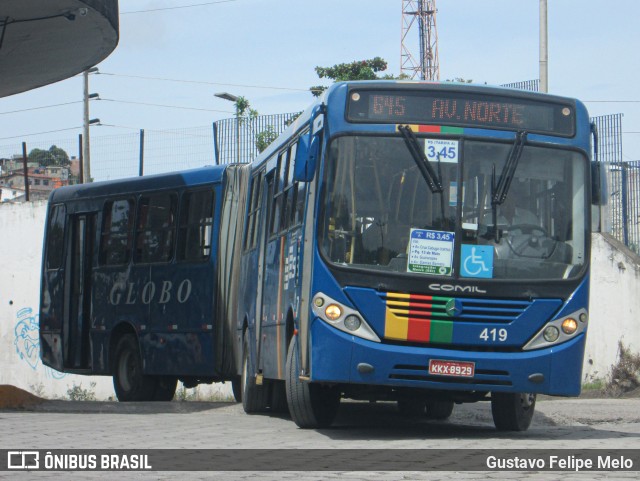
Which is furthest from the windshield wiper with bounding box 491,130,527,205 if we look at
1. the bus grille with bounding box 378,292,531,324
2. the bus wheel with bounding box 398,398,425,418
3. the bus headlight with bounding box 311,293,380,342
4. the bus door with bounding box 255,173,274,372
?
the bus wheel with bounding box 398,398,425,418

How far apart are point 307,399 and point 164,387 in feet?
26.9

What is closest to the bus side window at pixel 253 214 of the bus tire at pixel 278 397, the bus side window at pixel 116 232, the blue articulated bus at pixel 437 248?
the bus tire at pixel 278 397

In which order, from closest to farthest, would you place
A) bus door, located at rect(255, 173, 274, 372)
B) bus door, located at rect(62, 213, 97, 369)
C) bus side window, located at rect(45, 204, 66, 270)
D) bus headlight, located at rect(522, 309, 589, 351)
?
bus headlight, located at rect(522, 309, 589, 351) → bus door, located at rect(255, 173, 274, 372) → bus door, located at rect(62, 213, 97, 369) → bus side window, located at rect(45, 204, 66, 270)

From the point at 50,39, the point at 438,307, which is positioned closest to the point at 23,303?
the point at 50,39

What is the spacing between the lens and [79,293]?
20500 mm

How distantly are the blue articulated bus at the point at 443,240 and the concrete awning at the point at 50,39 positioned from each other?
7.21m

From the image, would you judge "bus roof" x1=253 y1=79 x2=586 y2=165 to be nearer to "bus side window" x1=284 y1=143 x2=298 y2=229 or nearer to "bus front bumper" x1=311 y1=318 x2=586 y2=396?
"bus side window" x1=284 y1=143 x2=298 y2=229

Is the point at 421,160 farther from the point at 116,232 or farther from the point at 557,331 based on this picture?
the point at 116,232

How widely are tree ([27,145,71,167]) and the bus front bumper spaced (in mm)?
19285

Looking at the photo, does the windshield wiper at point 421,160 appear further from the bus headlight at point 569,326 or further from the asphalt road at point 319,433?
the asphalt road at point 319,433

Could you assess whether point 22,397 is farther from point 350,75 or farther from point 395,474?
point 350,75

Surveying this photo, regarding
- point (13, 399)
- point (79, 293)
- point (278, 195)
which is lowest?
point (13, 399)

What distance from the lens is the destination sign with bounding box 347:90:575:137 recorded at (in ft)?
36.0

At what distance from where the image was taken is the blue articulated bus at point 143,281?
17625 millimetres
